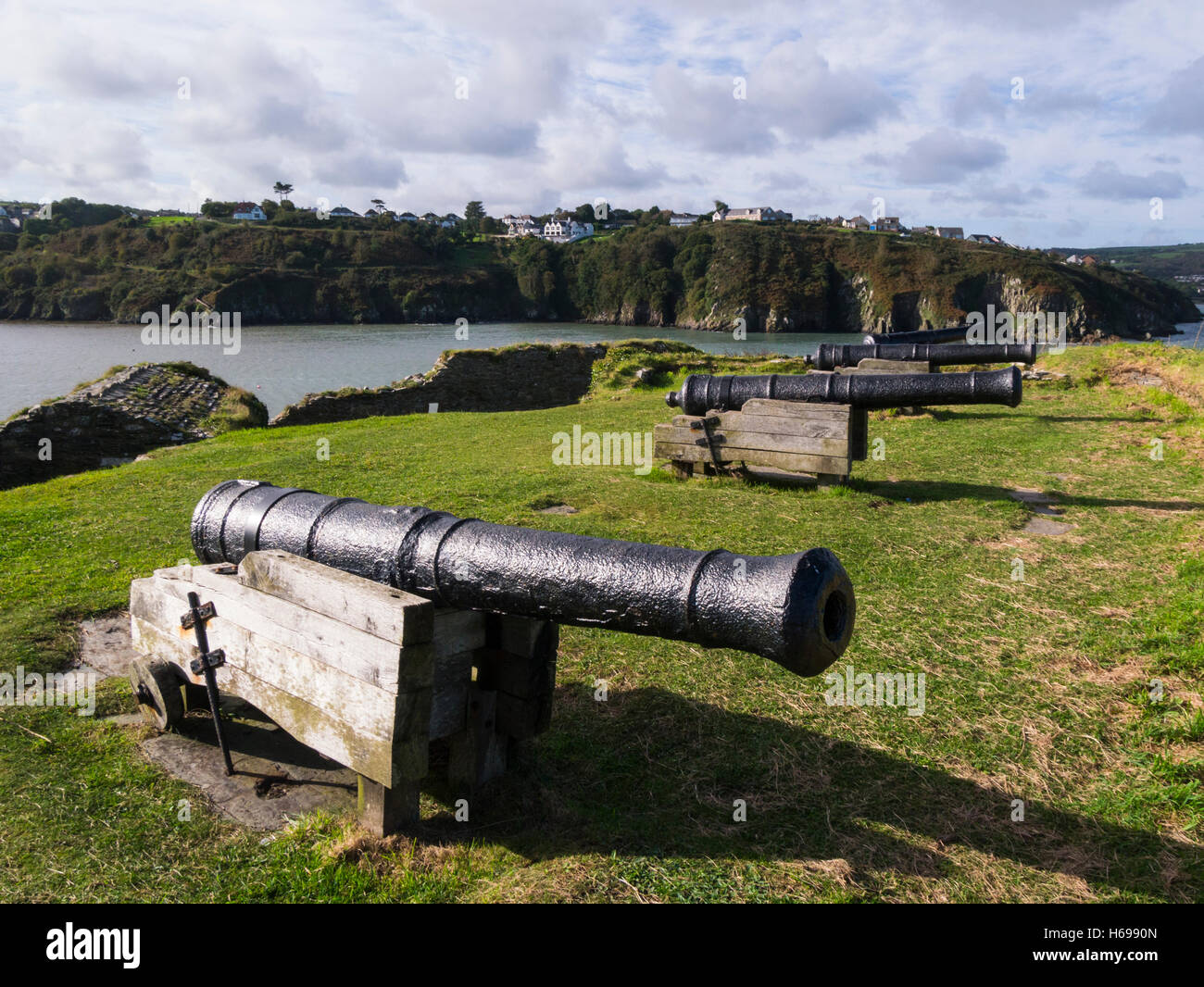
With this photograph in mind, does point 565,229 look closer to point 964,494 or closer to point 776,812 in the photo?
point 964,494

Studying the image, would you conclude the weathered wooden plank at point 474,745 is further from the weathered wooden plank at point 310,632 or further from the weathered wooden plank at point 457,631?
the weathered wooden plank at point 310,632

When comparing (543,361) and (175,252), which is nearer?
(543,361)

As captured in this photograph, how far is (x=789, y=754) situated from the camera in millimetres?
3803

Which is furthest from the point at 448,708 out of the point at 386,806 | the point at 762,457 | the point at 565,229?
the point at 565,229

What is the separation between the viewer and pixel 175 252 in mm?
85250

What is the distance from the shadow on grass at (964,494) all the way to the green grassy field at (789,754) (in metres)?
0.08

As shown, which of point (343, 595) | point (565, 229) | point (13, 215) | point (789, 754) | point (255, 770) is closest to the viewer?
point (343, 595)

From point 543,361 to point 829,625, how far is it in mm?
22006

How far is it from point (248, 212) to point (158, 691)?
12331cm

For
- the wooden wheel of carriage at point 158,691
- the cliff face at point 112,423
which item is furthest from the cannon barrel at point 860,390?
the cliff face at point 112,423

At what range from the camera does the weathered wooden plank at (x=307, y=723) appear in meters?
2.98

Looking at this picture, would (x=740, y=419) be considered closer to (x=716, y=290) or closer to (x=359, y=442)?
(x=359, y=442)

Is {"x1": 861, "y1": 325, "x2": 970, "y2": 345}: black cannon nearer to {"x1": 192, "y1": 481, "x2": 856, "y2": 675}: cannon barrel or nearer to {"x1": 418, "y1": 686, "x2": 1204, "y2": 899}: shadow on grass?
{"x1": 418, "y1": 686, "x2": 1204, "y2": 899}: shadow on grass

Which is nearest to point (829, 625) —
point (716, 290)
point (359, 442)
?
point (359, 442)
